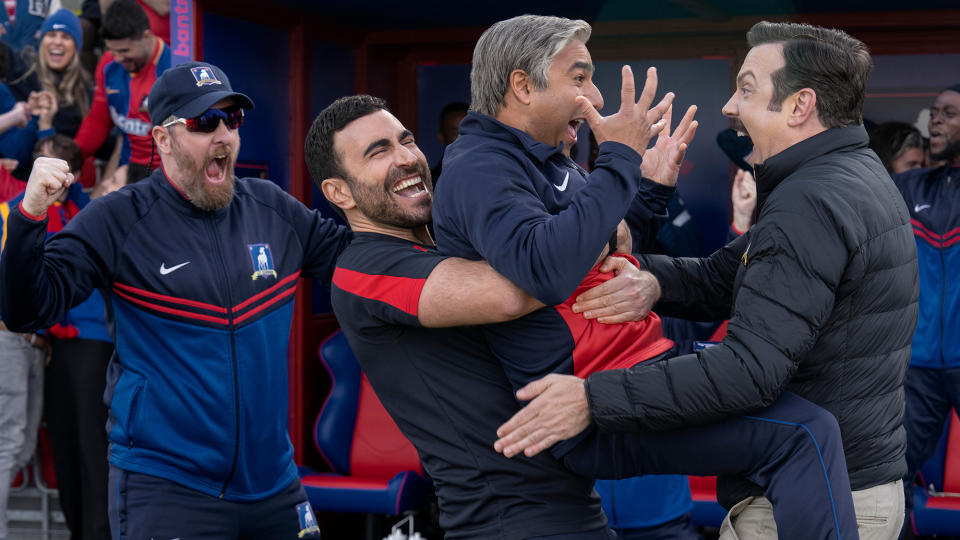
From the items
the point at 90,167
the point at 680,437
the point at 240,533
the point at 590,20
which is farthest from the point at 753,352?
the point at 90,167

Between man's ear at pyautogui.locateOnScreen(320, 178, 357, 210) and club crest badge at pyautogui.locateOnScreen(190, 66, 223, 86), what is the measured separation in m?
0.79

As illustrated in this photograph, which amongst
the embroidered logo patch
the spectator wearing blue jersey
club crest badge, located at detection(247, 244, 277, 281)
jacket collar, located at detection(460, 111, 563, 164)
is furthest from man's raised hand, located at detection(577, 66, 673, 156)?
the spectator wearing blue jersey

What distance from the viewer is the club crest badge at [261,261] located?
128 inches

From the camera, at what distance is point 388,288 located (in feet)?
7.39

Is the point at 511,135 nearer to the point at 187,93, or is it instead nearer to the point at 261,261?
the point at 261,261

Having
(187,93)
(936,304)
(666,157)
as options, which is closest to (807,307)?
(666,157)

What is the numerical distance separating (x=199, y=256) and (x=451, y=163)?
4.11ft

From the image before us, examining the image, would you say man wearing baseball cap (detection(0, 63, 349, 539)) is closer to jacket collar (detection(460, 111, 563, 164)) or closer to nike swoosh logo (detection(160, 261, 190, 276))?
nike swoosh logo (detection(160, 261, 190, 276))

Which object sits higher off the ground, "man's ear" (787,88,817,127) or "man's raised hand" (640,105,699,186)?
"man's ear" (787,88,817,127)

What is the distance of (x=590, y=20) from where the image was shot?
18.6 feet

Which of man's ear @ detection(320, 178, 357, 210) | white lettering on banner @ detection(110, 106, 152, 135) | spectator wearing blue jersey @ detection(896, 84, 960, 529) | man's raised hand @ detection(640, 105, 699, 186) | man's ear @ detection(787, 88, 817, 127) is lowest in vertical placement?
spectator wearing blue jersey @ detection(896, 84, 960, 529)

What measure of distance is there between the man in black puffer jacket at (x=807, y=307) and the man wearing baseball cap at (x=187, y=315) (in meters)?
1.28

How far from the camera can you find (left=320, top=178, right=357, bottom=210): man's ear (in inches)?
104

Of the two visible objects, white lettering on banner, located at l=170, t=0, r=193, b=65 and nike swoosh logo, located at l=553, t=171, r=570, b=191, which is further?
white lettering on banner, located at l=170, t=0, r=193, b=65
